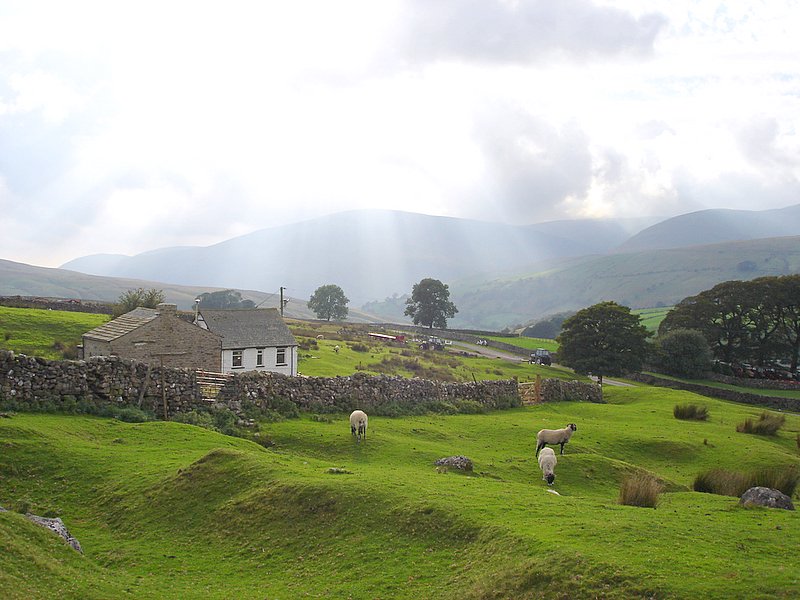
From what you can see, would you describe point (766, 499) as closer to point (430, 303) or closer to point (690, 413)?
point (690, 413)

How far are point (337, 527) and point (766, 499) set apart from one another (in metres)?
11.2

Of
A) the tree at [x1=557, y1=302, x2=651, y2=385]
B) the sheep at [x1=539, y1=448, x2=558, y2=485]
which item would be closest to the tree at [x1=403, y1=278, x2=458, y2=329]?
the tree at [x1=557, y1=302, x2=651, y2=385]

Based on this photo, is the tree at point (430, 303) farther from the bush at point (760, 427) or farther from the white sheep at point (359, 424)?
the white sheep at point (359, 424)

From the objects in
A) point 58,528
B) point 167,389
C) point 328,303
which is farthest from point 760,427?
point 328,303

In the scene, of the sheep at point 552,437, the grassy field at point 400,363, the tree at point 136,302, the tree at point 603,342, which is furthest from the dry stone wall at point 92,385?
the tree at point 603,342

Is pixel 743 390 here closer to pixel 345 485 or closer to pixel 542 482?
pixel 542 482

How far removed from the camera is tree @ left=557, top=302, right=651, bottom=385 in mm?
71688

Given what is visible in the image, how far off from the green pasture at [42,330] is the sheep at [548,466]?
116 feet

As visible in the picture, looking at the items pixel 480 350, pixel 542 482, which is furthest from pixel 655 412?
pixel 480 350

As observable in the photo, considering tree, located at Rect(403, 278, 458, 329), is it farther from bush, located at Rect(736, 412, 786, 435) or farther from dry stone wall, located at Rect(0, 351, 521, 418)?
dry stone wall, located at Rect(0, 351, 521, 418)

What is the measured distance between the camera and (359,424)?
2703cm

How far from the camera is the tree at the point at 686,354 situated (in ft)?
268

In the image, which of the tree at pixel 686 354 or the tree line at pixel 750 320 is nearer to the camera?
the tree at pixel 686 354

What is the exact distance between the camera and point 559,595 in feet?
37.6
